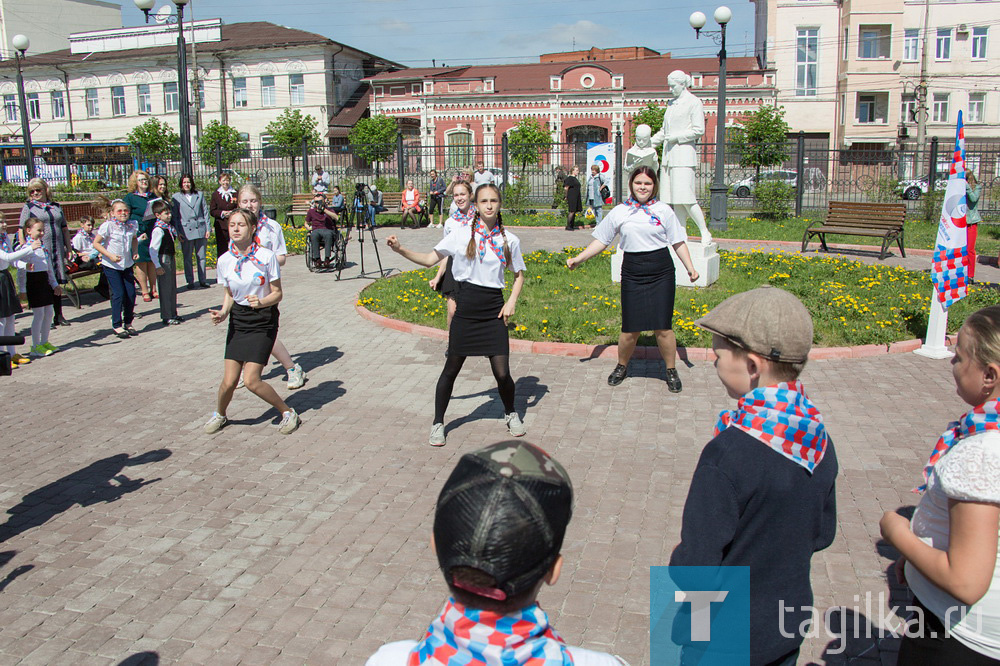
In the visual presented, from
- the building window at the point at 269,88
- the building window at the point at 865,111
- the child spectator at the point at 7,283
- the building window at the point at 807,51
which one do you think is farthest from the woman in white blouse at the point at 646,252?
the building window at the point at 269,88

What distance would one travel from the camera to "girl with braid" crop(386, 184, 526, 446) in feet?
20.5

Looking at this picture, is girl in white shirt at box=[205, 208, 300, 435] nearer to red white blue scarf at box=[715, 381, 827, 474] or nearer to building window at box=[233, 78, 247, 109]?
red white blue scarf at box=[715, 381, 827, 474]

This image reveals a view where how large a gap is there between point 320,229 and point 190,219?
111 inches

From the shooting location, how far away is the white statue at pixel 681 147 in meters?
11.1

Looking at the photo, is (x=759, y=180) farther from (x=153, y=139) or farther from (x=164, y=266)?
(x=153, y=139)

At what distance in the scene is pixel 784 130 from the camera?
33531 mm

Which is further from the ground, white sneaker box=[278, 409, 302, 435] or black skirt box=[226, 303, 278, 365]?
black skirt box=[226, 303, 278, 365]

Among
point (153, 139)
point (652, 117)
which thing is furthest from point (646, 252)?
point (153, 139)

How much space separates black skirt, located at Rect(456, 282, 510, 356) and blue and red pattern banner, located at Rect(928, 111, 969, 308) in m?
4.86

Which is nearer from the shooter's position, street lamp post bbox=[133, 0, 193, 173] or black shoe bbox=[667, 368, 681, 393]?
black shoe bbox=[667, 368, 681, 393]

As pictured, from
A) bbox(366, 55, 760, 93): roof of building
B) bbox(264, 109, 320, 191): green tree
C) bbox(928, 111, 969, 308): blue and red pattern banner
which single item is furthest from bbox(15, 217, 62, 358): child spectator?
bbox(366, 55, 760, 93): roof of building

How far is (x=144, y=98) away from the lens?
5838 centimetres

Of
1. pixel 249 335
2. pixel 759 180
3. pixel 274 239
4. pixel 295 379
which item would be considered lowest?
pixel 295 379

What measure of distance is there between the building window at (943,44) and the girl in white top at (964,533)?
177ft
